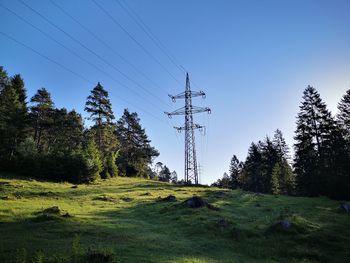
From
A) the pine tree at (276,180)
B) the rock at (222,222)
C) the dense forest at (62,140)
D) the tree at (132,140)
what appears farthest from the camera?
the tree at (132,140)

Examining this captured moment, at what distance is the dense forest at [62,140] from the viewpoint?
5341cm

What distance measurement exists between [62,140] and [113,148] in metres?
19.9

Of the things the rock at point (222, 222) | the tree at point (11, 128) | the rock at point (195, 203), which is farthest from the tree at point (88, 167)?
the rock at point (222, 222)

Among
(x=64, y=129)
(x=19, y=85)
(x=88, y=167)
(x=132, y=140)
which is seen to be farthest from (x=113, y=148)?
(x=88, y=167)

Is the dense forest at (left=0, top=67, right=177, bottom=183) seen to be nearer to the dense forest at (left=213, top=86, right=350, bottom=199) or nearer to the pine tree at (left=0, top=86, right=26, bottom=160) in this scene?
the pine tree at (left=0, top=86, right=26, bottom=160)

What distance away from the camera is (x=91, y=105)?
81.0 m

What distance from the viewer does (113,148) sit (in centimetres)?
10238

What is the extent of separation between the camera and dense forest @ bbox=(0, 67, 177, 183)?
175 feet

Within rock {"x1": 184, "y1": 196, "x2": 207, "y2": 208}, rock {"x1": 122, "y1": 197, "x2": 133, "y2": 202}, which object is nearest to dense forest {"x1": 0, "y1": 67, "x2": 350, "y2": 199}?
rock {"x1": 122, "y1": 197, "x2": 133, "y2": 202}

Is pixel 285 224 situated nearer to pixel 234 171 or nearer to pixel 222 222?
pixel 222 222

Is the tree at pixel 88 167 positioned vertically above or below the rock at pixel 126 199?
above

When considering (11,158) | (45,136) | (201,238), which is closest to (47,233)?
(201,238)

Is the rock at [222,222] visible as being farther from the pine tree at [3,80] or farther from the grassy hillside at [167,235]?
the pine tree at [3,80]

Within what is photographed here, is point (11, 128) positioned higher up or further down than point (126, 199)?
higher up
